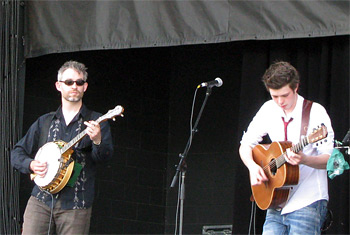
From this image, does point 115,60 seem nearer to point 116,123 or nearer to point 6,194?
point 116,123

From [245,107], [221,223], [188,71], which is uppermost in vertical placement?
[188,71]

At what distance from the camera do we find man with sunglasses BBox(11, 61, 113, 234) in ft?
16.0

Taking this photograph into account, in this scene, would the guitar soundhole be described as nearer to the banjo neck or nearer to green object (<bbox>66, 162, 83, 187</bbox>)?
the banjo neck

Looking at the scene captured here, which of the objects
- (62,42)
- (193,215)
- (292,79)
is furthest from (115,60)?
(292,79)

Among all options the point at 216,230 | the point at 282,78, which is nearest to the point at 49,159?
the point at 282,78

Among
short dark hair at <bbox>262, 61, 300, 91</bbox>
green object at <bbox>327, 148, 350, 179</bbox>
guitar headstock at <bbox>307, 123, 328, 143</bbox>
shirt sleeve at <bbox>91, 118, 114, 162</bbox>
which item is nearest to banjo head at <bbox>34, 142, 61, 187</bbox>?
shirt sleeve at <bbox>91, 118, 114, 162</bbox>

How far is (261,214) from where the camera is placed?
604 cm

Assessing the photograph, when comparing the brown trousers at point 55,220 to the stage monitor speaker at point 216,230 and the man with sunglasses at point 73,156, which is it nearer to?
the man with sunglasses at point 73,156

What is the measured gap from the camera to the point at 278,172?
4.35 metres

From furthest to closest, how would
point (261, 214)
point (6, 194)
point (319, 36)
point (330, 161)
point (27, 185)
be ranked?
point (27, 185), point (6, 194), point (261, 214), point (319, 36), point (330, 161)

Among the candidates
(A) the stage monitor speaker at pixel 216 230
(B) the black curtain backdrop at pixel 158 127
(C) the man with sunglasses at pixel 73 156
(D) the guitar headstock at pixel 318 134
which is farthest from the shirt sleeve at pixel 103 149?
(B) the black curtain backdrop at pixel 158 127

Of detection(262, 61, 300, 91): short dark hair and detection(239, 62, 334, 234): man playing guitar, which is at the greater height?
detection(262, 61, 300, 91): short dark hair

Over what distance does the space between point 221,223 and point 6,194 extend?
2747 mm

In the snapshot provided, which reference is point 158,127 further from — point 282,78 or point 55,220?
point 282,78
